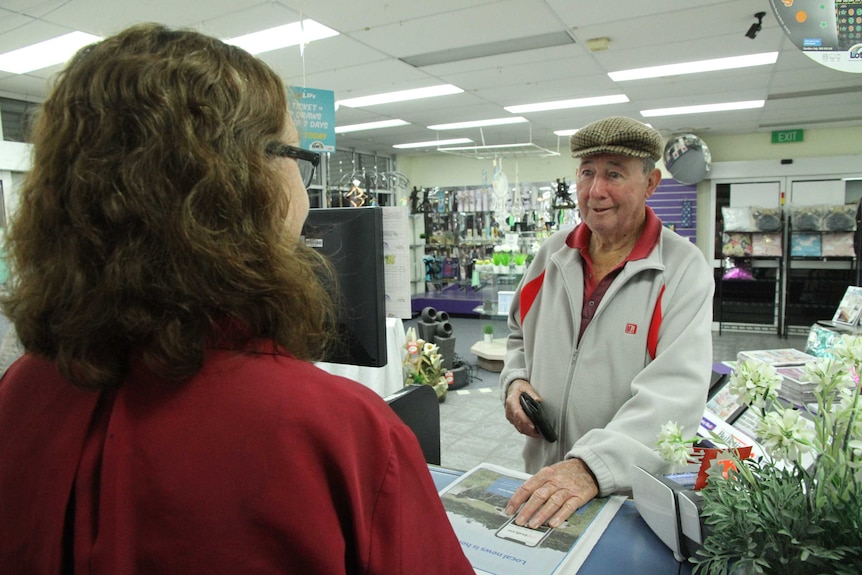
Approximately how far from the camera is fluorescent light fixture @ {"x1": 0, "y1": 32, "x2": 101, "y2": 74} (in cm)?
434

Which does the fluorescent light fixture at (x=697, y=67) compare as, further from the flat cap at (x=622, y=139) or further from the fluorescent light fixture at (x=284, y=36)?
the flat cap at (x=622, y=139)

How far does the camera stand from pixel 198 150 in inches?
22.6

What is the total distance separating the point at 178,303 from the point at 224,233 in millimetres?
88

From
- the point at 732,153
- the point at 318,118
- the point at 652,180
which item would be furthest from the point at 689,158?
the point at 652,180

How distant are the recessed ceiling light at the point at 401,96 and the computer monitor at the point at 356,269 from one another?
5.26 m

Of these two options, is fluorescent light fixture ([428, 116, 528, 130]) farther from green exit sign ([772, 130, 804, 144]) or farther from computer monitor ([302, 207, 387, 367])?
computer monitor ([302, 207, 387, 367])

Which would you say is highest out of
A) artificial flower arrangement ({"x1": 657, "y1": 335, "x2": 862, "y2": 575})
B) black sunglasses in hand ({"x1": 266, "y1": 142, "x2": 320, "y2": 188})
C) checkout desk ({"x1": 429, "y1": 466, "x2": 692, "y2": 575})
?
black sunglasses in hand ({"x1": 266, "y1": 142, "x2": 320, "y2": 188})

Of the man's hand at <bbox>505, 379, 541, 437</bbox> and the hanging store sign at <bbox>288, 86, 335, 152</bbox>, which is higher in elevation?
the hanging store sign at <bbox>288, 86, 335, 152</bbox>

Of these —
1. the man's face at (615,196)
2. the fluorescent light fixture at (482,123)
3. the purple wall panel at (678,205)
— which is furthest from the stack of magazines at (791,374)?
the purple wall panel at (678,205)

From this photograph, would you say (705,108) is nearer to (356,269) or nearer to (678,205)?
(678,205)

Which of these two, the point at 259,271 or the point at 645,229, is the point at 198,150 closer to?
the point at 259,271

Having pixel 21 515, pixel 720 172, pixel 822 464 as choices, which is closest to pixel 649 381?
pixel 822 464

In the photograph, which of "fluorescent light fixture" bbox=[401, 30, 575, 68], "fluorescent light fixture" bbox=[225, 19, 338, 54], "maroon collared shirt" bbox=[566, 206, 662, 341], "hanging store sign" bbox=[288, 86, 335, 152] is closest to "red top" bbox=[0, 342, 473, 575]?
"maroon collared shirt" bbox=[566, 206, 662, 341]

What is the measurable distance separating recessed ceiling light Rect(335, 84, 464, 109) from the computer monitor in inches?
207
